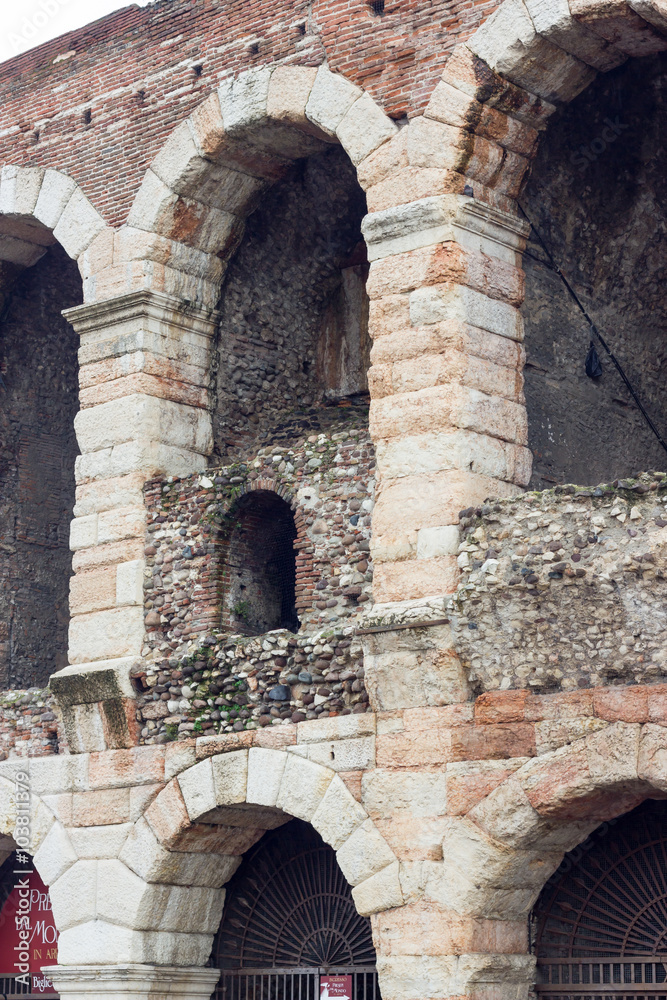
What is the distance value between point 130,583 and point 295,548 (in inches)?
53.6

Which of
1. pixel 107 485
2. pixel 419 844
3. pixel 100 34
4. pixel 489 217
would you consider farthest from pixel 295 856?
pixel 100 34

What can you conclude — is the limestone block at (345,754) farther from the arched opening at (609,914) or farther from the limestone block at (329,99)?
the limestone block at (329,99)

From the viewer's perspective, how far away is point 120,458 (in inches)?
448

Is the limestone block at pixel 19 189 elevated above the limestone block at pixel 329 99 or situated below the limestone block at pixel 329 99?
above

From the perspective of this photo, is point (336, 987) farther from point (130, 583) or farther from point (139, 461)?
point (139, 461)

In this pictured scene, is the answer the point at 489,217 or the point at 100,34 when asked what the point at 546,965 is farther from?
the point at 100,34

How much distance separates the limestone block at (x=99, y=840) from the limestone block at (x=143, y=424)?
2.68 m

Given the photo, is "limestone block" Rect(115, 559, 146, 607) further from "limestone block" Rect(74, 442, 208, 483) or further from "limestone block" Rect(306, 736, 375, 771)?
"limestone block" Rect(306, 736, 375, 771)

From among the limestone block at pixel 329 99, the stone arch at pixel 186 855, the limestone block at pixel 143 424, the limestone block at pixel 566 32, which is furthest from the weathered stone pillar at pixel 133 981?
the limestone block at pixel 566 32

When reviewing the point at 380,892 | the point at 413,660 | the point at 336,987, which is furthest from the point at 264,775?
the point at 336,987

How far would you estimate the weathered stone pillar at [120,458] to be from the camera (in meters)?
11.0

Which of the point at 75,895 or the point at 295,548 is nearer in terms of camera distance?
the point at 295,548

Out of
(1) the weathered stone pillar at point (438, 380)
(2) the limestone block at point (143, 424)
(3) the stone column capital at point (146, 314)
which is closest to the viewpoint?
(1) the weathered stone pillar at point (438, 380)

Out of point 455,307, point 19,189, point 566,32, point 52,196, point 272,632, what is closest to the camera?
point 566,32
